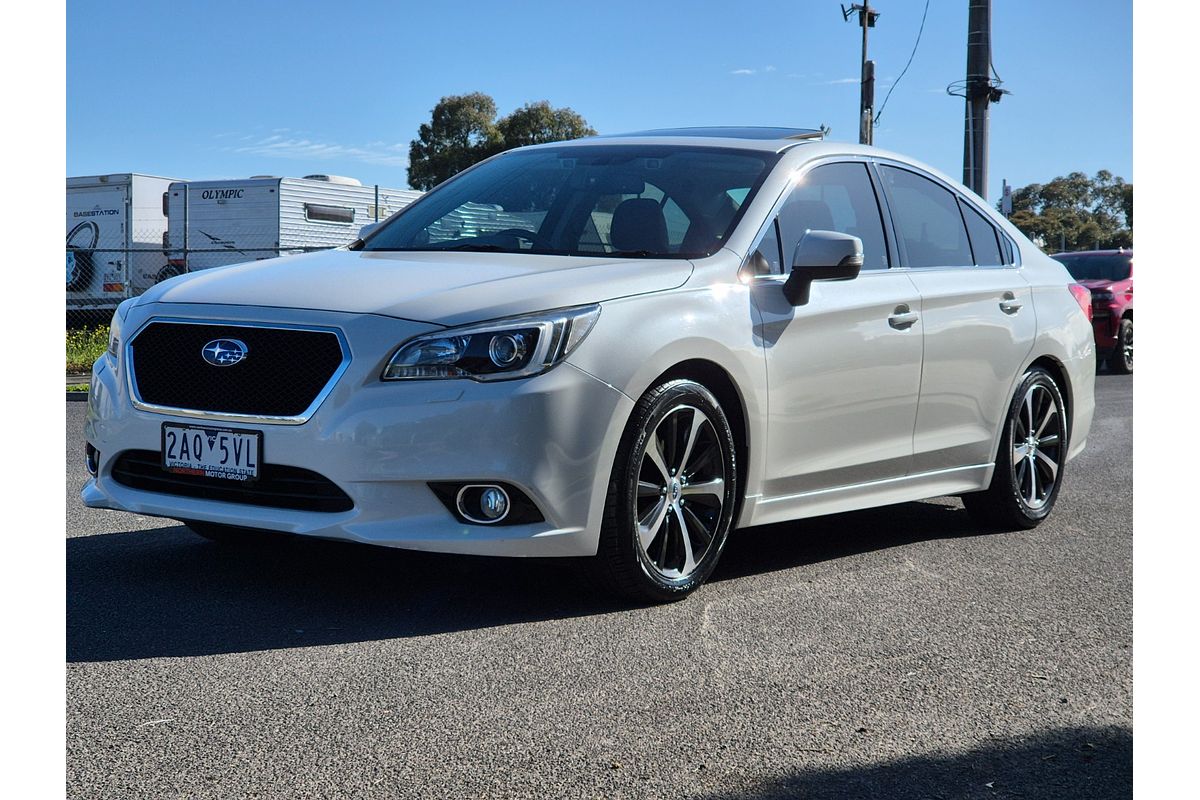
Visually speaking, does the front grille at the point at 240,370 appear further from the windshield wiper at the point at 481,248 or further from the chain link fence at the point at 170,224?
the chain link fence at the point at 170,224

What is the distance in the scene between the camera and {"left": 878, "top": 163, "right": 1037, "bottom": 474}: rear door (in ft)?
20.2

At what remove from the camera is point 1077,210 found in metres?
103

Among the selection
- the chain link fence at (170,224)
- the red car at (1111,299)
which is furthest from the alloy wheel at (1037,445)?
the chain link fence at (170,224)

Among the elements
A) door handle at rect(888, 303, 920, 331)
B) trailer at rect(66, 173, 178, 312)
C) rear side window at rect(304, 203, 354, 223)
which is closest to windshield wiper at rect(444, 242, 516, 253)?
door handle at rect(888, 303, 920, 331)

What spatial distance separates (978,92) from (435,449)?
52.0ft

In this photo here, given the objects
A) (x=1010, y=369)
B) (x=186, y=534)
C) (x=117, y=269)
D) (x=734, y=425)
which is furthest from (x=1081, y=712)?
(x=117, y=269)

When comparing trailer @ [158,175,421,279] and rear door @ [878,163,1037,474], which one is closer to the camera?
rear door @ [878,163,1037,474]

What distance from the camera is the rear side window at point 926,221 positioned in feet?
20.7

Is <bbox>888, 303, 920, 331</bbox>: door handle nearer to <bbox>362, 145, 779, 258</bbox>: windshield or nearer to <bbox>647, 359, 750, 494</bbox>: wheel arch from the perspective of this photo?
<bbox>362, 145, 779, 258</bbox>: windshield

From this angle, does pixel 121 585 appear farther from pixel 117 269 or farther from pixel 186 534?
pixel 117 269

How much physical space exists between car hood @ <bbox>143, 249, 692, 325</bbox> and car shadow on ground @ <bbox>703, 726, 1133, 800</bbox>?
5.99 ft

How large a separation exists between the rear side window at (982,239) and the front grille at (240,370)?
3.52m

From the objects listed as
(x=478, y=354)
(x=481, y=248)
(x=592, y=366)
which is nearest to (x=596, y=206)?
(x=481, y=248)

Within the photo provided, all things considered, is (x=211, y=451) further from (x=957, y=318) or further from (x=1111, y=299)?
(x=1111, y=299)
